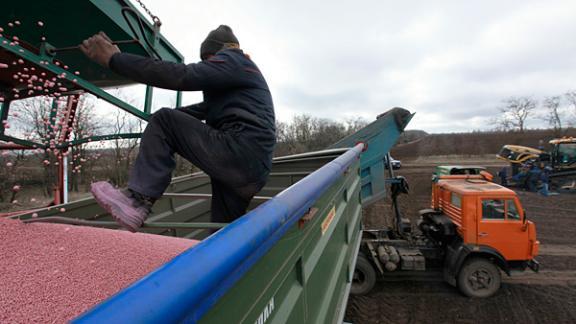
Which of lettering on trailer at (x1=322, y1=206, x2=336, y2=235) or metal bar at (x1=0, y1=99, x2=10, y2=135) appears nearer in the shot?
lettering on trailer at (x1=322, y1=206, x2=336, y2=235)

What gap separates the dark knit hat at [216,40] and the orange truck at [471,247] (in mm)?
5903

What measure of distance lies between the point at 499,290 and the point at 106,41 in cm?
813

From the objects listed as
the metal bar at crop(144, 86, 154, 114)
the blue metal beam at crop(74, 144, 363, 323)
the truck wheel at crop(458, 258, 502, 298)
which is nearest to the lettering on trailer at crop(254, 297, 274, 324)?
the blue metal beam at crop(74, 144, 363, 323)

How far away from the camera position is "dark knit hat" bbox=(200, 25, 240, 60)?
166 cm

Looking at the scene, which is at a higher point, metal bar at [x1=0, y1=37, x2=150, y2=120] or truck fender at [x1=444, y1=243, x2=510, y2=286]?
metal bar at [x1=0, y1=37, x2=150, y2=120]

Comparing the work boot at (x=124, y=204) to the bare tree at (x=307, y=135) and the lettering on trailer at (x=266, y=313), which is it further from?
the bare tree at (x=307, y=135)

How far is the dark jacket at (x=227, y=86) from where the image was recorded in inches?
54.9

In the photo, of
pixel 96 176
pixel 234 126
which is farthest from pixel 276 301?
pixel 96 176

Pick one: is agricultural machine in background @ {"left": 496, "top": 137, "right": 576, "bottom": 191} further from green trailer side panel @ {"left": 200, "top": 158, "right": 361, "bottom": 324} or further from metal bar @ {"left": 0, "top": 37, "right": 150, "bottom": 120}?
metal bar @ {"left": 0, "top": 37, "right": 150, "bottom": 120}

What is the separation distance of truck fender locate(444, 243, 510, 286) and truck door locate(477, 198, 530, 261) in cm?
12

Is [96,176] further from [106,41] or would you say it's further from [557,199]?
[557,199]

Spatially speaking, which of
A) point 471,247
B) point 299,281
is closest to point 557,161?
point 471,247

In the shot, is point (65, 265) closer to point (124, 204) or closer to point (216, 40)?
point (124, 204)

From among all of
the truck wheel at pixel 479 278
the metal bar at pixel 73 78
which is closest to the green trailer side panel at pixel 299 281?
the metal bar at pixel 73 78
